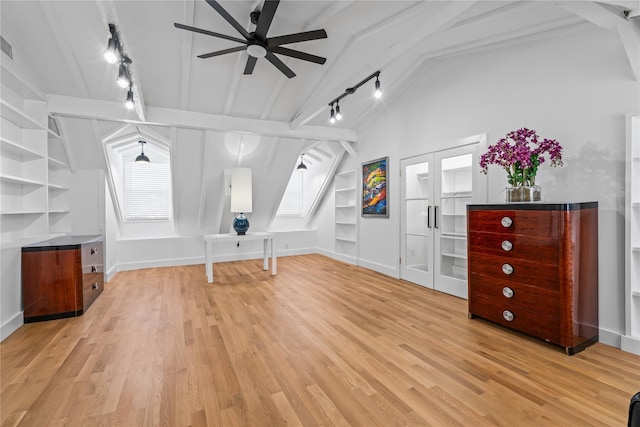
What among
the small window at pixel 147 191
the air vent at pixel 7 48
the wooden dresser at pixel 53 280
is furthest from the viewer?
the small window at pixel 147 191

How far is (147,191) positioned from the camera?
6.37 meters

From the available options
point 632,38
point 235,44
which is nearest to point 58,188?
point 235,44

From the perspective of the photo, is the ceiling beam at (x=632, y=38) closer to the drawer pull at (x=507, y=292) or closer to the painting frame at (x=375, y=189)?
the drawer pull at (x=507, y=292)

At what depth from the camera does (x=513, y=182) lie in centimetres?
279

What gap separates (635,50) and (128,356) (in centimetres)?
457

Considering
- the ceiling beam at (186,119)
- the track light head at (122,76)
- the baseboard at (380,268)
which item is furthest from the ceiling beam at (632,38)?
the track light head at (122,76)

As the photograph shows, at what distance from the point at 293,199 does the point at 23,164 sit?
5182 mm

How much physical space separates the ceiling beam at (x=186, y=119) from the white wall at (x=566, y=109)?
2.09 metres

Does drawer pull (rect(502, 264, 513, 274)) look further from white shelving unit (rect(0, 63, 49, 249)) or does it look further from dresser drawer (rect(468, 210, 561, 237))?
white shelving unit (rect(0, 63, 49, 249))

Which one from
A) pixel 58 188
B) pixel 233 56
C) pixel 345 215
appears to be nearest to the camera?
pixel 233 56

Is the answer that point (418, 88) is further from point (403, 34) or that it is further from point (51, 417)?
point (51, 417)

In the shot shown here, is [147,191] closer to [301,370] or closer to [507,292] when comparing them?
[301,370]

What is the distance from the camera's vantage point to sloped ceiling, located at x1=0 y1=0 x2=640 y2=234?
2.70m

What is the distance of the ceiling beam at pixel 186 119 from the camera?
3867 mm
